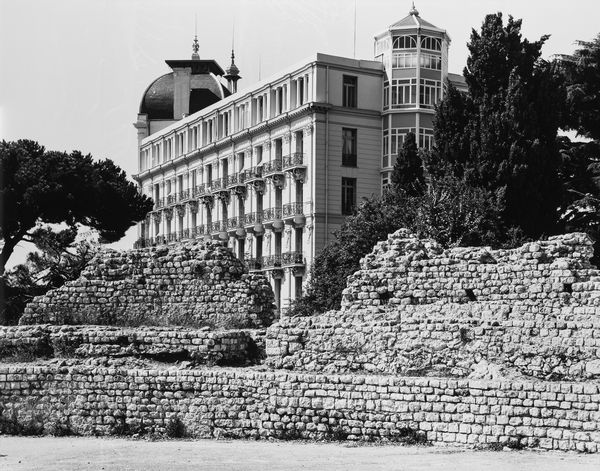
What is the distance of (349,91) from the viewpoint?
208 ft

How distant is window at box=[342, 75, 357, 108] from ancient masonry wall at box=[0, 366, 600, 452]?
1799 inches

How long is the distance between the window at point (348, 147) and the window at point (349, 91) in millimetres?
1577

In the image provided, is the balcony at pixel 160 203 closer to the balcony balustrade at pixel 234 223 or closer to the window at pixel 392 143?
the balcony balustrade at pixel 234 223

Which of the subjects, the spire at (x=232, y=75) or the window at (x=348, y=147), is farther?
the spire at (x=232, y=75)

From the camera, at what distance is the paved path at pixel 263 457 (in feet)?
46.5

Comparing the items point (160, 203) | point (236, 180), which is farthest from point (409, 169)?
point (160, 203)

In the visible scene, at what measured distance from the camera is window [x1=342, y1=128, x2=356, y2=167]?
2485 inches

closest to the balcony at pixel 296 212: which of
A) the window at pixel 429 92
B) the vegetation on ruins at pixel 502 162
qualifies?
the window at pixel 429 92

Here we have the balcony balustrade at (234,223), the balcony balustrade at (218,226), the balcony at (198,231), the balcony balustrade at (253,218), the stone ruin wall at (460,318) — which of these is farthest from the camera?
the balcony at (198,231)

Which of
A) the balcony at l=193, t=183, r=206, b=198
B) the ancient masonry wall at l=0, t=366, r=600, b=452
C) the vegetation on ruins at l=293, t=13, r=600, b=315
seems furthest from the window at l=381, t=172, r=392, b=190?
the ancient masonry wall at l=0, t=366, r=600, b=452

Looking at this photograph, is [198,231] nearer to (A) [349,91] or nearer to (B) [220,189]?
(B) [220,189]

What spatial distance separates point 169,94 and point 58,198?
43967mm

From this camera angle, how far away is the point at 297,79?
210 ft

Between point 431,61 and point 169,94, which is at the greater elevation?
point 169,94
